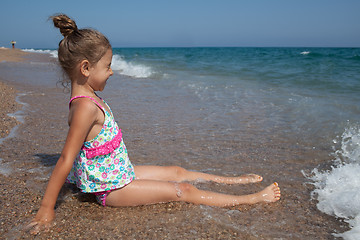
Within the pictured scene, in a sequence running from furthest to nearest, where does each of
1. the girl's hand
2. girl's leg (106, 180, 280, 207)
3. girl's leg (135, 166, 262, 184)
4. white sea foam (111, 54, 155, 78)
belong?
white sea foam (111, 54, 155, 78) < girl's leg (135, 166, 262, 184) < girl's leg (106, 180, 280, 207) < the girl's hand

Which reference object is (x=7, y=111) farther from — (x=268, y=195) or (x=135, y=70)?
(x=135, y=70)

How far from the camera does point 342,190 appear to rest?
2.55m

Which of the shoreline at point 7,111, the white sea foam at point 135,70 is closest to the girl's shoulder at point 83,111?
the shoreline at point 7,111

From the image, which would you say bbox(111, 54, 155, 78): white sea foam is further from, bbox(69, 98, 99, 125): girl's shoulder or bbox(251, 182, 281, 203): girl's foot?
bbox(69, 98, 99, 125): girl's shoulder

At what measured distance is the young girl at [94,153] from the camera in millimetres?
1940

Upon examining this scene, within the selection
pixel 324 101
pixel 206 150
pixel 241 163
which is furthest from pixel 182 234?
pixel 324 101

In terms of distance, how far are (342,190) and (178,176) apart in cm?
138

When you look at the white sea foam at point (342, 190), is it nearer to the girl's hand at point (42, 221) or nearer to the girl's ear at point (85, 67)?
the girl's hand at point (42, 221)

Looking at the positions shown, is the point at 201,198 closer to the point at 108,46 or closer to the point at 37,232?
the point at 37,232

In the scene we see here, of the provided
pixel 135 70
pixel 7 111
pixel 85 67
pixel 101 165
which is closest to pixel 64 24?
pixel 85 67

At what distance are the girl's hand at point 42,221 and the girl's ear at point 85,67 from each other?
92 centimetres

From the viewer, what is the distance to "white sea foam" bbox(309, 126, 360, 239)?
2.18m

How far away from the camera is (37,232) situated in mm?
1822

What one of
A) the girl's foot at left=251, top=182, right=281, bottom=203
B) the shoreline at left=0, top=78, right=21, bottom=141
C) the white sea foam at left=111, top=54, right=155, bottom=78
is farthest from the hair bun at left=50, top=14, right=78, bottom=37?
the white sea foam at left=111, top=54, right=155, bottom=78
